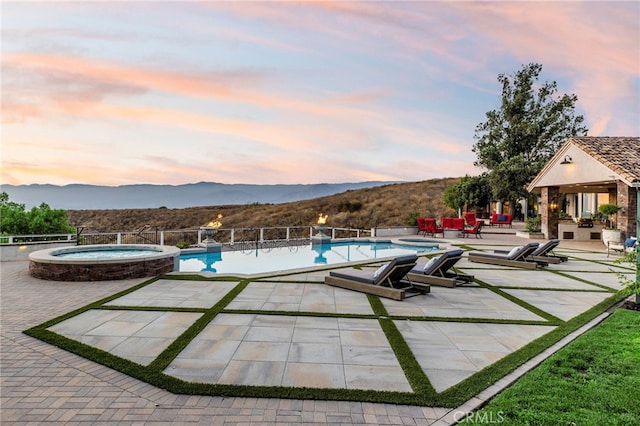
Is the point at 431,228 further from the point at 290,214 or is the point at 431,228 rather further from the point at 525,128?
the point at 290,214

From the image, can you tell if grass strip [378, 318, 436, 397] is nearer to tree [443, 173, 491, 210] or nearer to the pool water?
the pool water

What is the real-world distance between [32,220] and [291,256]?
891 centimetres

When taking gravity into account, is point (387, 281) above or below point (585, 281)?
above

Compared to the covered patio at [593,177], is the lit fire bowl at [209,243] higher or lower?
lower

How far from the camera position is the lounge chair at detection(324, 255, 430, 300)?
257 inches

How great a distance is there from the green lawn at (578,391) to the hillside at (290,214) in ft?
93.4

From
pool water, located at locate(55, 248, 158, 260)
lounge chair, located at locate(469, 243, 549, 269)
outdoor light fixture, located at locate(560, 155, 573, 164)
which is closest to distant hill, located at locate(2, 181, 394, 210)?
pool water, located at locate(55, 248, 158, 260)

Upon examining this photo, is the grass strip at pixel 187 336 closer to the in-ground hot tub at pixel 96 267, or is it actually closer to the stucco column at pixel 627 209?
the in-ground hot tub at pixel 96 267

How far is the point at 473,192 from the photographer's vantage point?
28.8 meters

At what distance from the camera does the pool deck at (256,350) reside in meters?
2.77

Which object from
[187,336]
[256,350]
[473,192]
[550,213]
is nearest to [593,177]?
[550,213]

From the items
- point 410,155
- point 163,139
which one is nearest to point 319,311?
point 163,139

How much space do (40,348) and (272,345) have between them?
2666 millimetres

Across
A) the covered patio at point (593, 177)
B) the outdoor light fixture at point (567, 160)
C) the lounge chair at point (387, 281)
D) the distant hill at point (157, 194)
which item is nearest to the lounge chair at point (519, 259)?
the lounge chair at point (387, 281)
